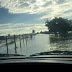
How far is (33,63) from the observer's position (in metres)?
3.04

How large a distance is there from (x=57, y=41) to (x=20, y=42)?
1640 millimetres

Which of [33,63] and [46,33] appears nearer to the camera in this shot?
[33,63]

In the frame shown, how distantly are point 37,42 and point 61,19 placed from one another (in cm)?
344
